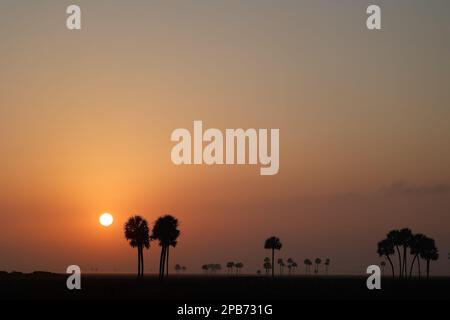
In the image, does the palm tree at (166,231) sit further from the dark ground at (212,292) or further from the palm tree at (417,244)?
the palm tree at (417,244)

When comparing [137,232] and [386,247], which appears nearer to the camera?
[137,232]

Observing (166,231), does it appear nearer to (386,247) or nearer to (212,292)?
(212,292)

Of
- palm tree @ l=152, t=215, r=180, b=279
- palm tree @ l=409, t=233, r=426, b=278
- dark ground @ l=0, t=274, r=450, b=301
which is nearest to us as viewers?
dark ground @ l=0, t=274, r=450, b=301

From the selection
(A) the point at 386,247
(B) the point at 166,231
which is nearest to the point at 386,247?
(A) the point at 386,247

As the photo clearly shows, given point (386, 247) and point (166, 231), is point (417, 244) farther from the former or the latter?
point (166, 231)

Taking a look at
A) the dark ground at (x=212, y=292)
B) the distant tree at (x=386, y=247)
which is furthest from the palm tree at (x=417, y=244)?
the dark ground at (x=212, y=292)

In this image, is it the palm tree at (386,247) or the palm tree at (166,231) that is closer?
the palm tree at (166,231)

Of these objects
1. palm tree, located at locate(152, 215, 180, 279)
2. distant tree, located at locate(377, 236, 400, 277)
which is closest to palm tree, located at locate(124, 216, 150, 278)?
palm tree, located at locate(152, 215, 180, 279)

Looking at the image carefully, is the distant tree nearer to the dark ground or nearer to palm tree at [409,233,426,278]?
palm tree at [409,233,426,278]

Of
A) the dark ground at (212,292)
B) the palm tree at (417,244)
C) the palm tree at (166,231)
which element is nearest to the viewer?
the dark ground at (212,292)

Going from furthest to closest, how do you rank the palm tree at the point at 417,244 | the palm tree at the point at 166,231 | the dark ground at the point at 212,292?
the palm tree at the point at 417,244 < the palm tree at the point at 166,231 < the dark ground at the point at 212,292
